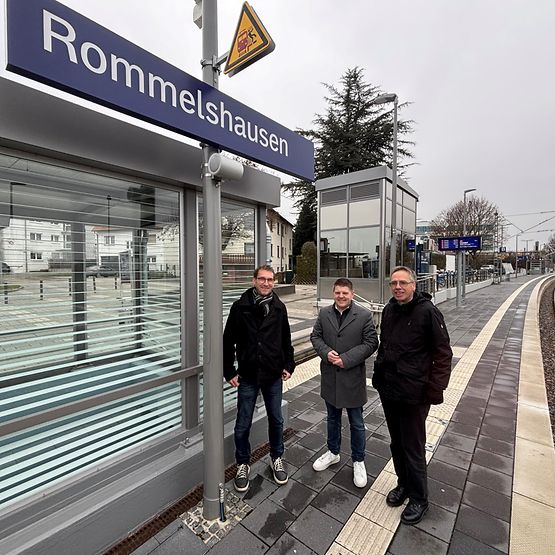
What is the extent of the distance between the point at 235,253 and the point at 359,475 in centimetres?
224

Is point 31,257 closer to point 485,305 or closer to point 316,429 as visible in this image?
point 316,429

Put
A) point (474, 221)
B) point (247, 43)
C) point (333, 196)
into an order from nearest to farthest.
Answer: point (247, 43) < point (333, 196) < point (474, 221)

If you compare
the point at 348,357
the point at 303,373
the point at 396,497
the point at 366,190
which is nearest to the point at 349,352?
the point at 348,357

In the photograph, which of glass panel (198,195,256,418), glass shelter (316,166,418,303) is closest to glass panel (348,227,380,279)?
glass shelter (316,166,418,303)

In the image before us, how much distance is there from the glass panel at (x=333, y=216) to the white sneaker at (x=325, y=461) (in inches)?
357

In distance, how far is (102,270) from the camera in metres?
2.34

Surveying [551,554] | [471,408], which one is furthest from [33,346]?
[471,408]

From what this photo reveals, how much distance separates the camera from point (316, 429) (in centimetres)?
353

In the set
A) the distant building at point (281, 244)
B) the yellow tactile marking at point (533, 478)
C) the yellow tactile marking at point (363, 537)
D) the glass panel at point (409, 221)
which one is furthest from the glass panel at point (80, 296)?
the distant building at point (281, 244)

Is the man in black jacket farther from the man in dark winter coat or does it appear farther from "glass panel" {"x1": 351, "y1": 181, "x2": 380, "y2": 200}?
"glass panel" {"x1": 351, "y1": 181, "x2": 380, "y2": 200}

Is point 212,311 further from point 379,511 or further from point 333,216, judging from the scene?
point 333,216

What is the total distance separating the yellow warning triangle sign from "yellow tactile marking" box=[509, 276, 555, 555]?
338cm

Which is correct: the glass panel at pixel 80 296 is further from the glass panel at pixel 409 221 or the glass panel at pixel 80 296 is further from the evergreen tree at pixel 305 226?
the evergreen tree at pixel 305 226

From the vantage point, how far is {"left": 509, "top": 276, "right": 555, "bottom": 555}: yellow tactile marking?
2.08m
